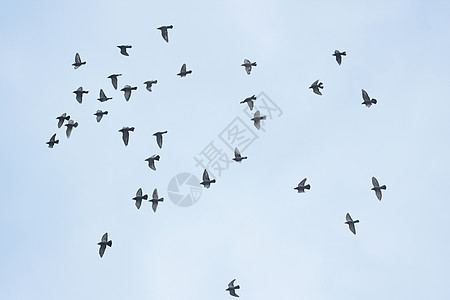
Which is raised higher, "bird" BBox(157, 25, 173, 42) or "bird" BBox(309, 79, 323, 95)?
"bird" BBox(157, 25, 173, 42)

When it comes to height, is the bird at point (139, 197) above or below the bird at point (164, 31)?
below

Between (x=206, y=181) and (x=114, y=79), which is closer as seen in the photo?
(x=206, y=181)

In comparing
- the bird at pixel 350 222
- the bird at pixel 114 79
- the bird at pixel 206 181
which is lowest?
the bird at pixel 350 222

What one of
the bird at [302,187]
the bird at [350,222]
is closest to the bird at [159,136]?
the bird at [302,187]

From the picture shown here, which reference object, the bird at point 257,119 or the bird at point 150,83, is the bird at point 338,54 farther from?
the bird at point 150,83

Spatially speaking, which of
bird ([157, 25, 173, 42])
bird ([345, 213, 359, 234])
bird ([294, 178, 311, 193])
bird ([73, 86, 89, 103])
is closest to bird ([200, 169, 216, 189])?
bird ([294, 178, 311, 193])

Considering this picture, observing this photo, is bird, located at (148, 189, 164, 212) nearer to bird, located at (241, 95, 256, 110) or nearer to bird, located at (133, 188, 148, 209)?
bird, located at (133, 188, 148, 209)

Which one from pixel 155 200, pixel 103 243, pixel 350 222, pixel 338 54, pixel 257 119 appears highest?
pixel 338 54

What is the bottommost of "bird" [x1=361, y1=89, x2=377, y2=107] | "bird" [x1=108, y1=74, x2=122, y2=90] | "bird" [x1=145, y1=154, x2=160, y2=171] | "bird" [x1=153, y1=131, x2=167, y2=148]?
"bird" [x1=361, y1=89, x2=377, y2=107]

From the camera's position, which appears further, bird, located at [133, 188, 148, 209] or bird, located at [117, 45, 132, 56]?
bird, located at [117, 45, 132, 56]

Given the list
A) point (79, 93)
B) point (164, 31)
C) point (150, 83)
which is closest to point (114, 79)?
point (79, 93)

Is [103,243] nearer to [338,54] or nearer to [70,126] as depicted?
[70,126]

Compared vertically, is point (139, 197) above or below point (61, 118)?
below

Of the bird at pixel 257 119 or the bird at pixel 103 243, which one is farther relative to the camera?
the bird at pixel 257 119
